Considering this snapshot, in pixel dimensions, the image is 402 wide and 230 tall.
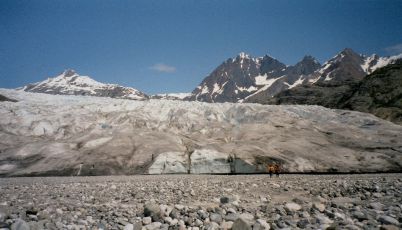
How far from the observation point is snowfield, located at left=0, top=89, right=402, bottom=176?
40094mm

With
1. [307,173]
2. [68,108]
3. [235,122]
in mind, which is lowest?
[307,173]

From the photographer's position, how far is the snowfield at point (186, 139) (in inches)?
1578

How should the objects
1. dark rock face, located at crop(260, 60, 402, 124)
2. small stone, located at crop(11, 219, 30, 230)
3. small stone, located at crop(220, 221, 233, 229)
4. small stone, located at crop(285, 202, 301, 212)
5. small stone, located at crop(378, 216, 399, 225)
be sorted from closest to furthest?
small stone, located at crop(11, 219, 30, 230) < small stone, located at crop(378, 216, 399, 225) < small stone, located at crop(220, 221, 233, 229) < small stone, located at crop(285, 202, 301, 212) < dark rock face, located at crop(260, 60, 402, 124)

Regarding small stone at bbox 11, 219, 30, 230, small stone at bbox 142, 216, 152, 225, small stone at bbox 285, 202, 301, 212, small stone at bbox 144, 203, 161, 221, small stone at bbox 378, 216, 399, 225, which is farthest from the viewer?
small stone at bbox 285, 202, 301, 212

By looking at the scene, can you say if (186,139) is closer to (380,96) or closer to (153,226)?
(153,226)

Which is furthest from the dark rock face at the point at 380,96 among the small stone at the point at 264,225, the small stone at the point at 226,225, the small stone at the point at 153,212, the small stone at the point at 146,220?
the small stone at the point at 146,220

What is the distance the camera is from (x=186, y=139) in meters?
48.1

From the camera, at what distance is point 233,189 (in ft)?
69.2

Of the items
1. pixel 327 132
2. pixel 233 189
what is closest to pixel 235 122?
pixel 327 132

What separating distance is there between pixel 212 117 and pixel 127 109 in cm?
1647

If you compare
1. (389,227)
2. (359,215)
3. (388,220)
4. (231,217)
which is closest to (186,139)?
(231,217)

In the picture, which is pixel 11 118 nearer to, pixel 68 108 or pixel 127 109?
pixel 68 108

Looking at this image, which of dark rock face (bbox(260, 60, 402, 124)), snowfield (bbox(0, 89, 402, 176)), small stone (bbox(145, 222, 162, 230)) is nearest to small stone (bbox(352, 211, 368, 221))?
small stone (bbox(145, 222, 162, 230))

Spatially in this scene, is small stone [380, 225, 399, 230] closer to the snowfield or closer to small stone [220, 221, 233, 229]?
small stone [220, 221, 233, 229]
